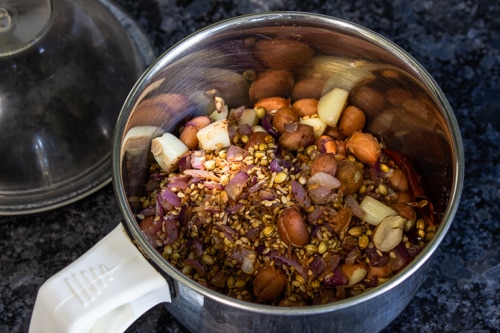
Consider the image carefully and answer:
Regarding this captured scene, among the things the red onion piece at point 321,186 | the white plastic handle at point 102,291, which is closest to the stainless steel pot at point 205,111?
the white plastic handle at point 102,291

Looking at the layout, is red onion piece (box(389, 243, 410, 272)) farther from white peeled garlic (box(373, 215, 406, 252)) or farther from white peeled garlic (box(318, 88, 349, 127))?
white peeled garlic (box(318, 88, 349, 127))

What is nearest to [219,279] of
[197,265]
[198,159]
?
[197,265]

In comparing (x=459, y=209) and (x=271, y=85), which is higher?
(x=271, y=85)

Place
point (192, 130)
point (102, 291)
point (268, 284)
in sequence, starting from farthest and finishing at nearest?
1. point (192, 130)
2. point (268, 284)
3. point (102, 291)

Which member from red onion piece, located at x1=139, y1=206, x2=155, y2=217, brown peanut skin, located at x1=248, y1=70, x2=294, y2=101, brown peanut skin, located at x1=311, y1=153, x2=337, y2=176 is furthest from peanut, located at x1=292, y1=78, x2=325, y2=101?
red onion piece, located at x1=139, y1=206, x2=155, y2=217

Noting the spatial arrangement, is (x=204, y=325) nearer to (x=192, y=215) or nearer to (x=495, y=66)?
(x=192, y=215)

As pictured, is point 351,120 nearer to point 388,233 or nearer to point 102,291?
point 388,233
